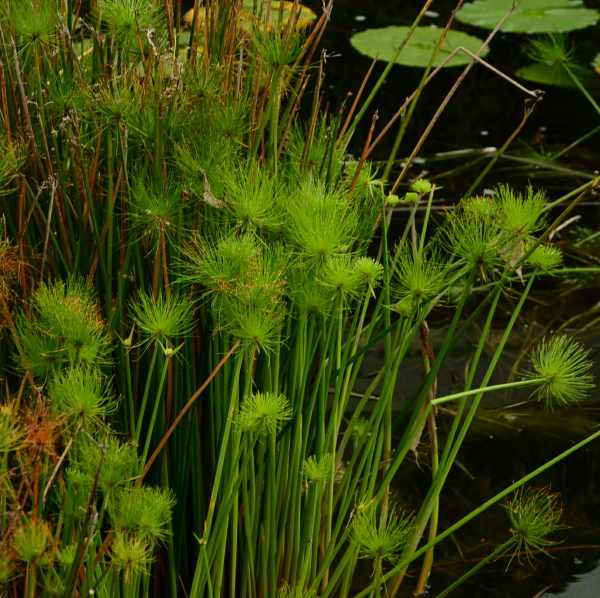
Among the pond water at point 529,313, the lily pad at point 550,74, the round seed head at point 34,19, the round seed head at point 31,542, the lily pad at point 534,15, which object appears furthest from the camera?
the lily pad at point 534,15

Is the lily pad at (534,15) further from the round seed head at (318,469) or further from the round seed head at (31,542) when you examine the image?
the round seed head at (31,542)

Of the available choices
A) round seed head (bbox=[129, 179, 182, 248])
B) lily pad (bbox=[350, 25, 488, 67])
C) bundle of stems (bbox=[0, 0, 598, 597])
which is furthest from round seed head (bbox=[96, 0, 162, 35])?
lily pad (bbox=[350, 25, 488, 67])

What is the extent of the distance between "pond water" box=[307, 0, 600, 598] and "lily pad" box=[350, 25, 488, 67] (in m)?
0.07

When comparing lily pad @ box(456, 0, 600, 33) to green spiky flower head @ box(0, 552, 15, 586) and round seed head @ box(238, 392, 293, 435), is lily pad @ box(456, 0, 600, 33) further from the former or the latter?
green spiky flower head @ box(0, 552, 15, 586)

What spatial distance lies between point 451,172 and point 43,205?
5.43ft

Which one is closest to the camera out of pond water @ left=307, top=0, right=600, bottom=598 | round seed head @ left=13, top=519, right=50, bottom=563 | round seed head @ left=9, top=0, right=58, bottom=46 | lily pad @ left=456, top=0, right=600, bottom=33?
round seed head @ left=13, top=519, right=50, bottom=563

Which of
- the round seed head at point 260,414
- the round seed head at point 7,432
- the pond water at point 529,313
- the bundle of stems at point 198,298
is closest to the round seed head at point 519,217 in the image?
the bundle of stems at point 198,298

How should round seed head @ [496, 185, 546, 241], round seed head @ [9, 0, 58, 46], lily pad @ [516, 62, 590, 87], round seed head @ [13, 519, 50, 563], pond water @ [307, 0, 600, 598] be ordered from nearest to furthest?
round seed head @ [13, 519, 50, 563] < round seed head @ [496, 185, 546, 241] < round seed head @ [9, 0, 58, 46] < pond water @ [307, 0, 600, 598] < lily pad @ [516, 62, 590, 87]

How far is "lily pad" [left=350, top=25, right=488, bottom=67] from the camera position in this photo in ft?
12.0

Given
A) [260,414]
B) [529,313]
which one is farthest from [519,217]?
[529,313]

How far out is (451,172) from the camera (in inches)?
118

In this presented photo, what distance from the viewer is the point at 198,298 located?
54.9 inches

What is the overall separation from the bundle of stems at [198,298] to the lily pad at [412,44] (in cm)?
209

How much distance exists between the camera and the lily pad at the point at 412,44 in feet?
12.0
